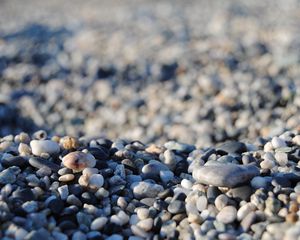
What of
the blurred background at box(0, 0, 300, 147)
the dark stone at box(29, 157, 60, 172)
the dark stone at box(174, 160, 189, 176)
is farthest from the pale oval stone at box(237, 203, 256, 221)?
the blurred background at box(0, 0, 300, 147)

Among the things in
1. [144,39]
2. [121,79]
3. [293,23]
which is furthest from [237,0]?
[121,79]

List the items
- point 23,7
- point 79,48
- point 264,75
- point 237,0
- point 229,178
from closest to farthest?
point 229,178 → point 264,75 → point 79,48 → point 237,0 → point 23,7

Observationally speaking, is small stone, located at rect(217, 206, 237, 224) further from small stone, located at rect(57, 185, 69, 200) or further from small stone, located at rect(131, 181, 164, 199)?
small stone, located at rect(57, 185, 69, 200)

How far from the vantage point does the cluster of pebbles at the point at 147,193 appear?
1.89 metres

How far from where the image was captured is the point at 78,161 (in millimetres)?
2195

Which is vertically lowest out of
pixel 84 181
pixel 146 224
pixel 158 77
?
pixel 158 77

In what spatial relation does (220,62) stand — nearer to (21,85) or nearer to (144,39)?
(144,39)

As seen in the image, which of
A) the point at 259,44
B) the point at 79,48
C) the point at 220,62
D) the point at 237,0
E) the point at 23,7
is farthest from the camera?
the point at 23,7

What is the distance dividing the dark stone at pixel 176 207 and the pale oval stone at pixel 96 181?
1.01 feet

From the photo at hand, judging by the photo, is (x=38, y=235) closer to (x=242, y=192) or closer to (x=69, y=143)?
(x=69, y=143)

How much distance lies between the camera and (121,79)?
16.8 feet

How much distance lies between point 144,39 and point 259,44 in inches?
58.0

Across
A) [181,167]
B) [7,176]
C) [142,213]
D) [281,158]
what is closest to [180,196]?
[142,213]

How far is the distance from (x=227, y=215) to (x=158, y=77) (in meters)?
3.17
